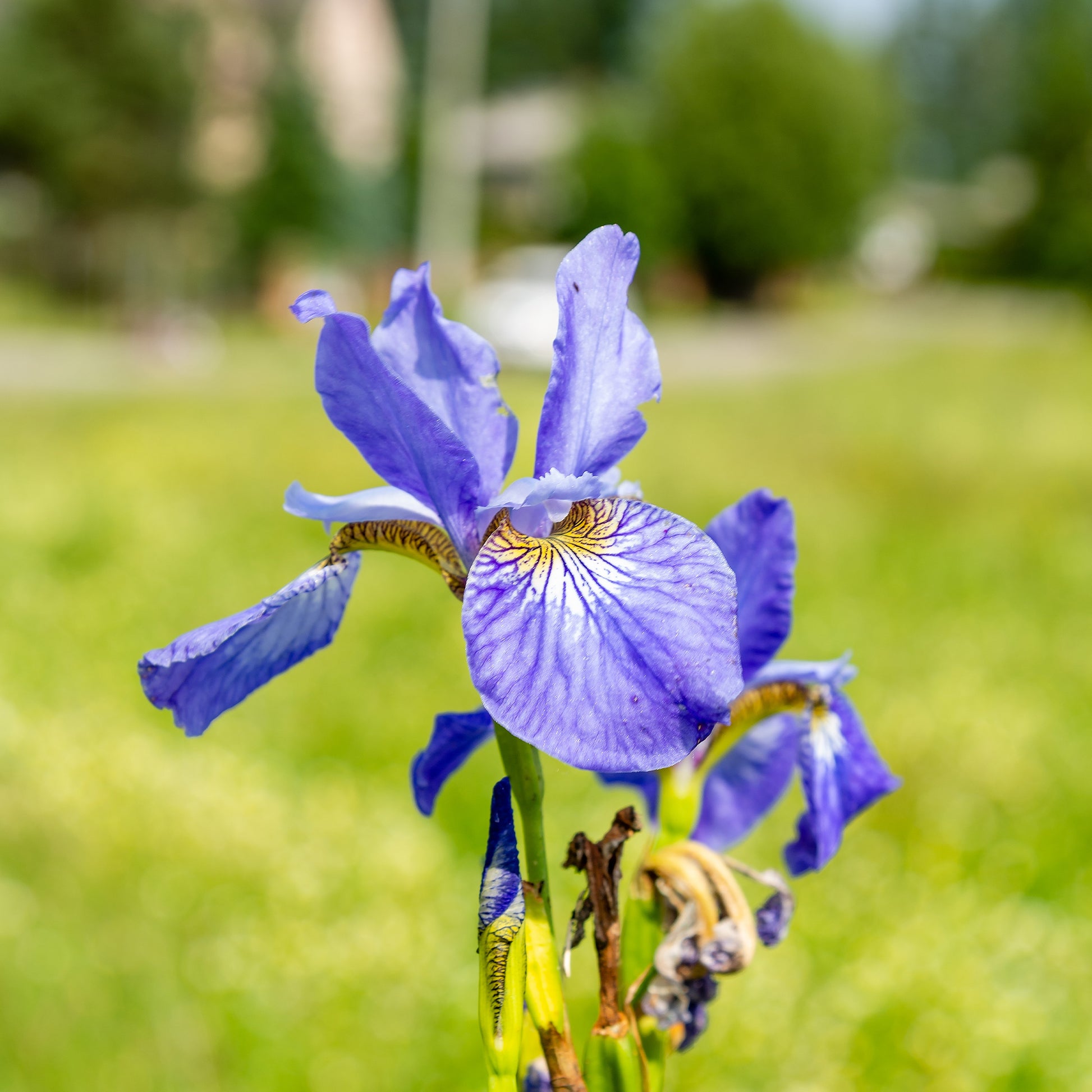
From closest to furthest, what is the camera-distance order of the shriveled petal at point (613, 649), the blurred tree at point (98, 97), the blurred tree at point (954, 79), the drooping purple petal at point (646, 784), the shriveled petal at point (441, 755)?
the shriveled petal at point (613, 649)
the shriveled petal at point (441, 755)
the drooping purple petal at point (646, 784)
the blurred tree at point (98, 97)
the blurred tree at point (954, 79)

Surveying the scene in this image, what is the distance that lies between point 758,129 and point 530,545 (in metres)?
27.0

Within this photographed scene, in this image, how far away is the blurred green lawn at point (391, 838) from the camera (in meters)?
2.09

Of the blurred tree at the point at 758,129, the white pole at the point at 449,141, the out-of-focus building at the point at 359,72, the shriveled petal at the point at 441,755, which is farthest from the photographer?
the blurred tree at the point at 758,129

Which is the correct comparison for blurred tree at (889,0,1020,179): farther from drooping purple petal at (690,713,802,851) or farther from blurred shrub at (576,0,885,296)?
drooping purple petal at (690,713,802,851)

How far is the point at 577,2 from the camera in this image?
151ft

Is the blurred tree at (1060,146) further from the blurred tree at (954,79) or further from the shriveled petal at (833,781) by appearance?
the shriveled petal at (833,781)

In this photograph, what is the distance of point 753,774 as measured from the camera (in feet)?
3.33

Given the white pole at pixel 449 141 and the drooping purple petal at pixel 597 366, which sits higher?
the white pole at pixel 449 141

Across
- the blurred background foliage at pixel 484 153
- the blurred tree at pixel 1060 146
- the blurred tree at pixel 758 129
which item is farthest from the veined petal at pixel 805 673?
the blurred tree at pixel 1060 146

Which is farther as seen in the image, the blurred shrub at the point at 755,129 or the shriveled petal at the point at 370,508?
the blurred shrub at the point at 755,129

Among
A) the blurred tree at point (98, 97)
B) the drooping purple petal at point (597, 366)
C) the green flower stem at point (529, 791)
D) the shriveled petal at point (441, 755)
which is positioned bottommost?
the green flower stem at point (529, 791)

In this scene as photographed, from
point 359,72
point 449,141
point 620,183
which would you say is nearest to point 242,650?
point 449,141

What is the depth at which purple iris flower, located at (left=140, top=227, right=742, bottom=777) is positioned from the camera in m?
0.62

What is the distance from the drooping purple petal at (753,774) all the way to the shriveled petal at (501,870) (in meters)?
0.33
